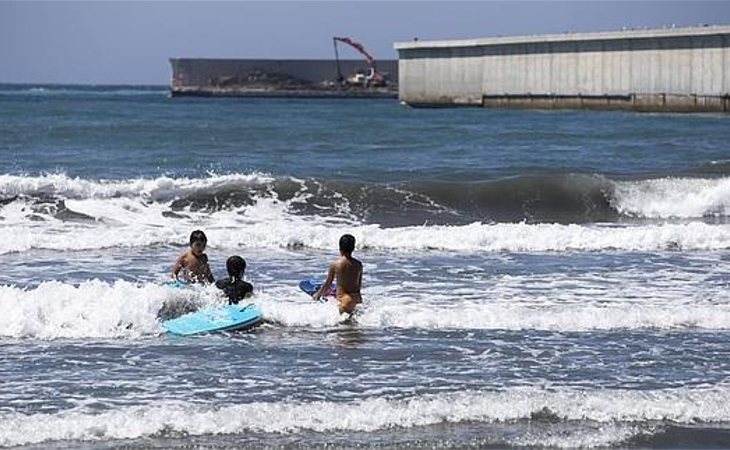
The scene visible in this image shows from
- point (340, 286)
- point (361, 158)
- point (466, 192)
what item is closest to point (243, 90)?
point (361, 158)

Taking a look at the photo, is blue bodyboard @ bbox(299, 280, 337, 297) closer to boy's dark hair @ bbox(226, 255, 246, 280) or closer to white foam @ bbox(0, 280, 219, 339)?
boy's dark hair @ bbox(226, 255, 246, 280)

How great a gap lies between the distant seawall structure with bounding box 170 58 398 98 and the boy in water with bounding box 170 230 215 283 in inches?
4497

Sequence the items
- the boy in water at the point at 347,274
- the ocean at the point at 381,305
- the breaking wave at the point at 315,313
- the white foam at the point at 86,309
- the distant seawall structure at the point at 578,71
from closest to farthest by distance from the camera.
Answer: the ocean at the point at 381,305 < the white foam at the point at 86,309 < the breaking wave at the point at 315,313 < the boy in water at the point at 347,274 < the distant seawall structure at the point at 578,71

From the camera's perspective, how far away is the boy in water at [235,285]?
13.5 metres

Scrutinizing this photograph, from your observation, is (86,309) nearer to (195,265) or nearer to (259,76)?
(195,265)

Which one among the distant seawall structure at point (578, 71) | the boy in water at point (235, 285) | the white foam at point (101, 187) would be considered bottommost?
the boy in water at point (235, 285)

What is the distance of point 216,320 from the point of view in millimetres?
12664

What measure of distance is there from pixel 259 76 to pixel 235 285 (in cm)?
12623

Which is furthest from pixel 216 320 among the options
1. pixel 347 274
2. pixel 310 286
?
pixel 310 286

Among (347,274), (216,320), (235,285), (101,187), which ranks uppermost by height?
(101,187)

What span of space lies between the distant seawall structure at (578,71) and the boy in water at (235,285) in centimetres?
4607

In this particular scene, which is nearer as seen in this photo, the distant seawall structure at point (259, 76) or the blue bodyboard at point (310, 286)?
the blue bodyboard at point (310, 286)

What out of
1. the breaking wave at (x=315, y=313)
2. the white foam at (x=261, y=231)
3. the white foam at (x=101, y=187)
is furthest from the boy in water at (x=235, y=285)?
the white foam at (x=101, y=187)

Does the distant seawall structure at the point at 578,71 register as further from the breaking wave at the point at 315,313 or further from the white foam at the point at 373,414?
the white foam at the point at 373,414
